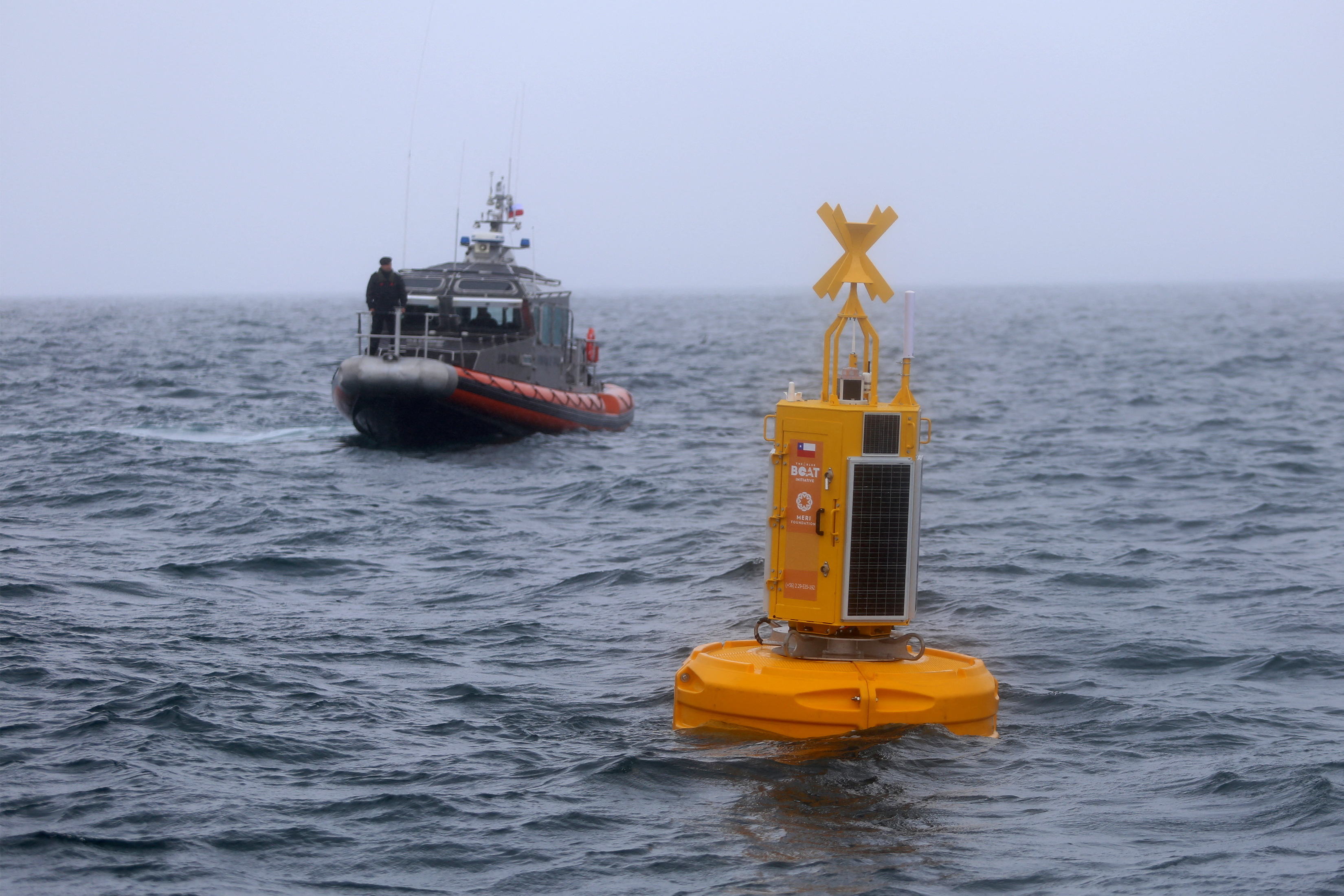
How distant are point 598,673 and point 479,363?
12.6 m

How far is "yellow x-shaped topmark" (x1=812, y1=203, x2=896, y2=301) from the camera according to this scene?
7574 millimetres

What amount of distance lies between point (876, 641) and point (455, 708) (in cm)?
254

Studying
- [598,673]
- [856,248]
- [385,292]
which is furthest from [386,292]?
[856,248]

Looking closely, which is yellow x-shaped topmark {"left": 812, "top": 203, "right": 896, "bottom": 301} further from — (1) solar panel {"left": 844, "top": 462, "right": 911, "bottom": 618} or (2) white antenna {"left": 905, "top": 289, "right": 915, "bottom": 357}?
(1) solar panel {"left": 844, "top": 462, "right": 911, "bottom": 618}

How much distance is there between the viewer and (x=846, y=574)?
7.39m

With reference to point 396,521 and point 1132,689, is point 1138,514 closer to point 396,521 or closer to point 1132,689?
point 1132,689

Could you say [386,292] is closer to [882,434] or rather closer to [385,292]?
[385,292]

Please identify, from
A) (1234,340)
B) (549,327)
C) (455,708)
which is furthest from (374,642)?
(1234,340)

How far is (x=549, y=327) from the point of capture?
2311 centimetres

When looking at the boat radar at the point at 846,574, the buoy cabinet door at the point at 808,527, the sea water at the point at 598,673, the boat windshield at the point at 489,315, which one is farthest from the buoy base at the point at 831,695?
the boat windshield at the point at 489,315

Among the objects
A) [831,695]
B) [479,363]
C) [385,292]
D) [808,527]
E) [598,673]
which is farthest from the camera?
[479,363]

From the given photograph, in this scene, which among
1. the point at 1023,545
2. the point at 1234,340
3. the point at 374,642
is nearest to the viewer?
the point at 374,642

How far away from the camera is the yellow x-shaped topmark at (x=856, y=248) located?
7.57 m

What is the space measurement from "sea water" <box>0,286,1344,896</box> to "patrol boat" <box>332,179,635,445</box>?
65 centimetres
